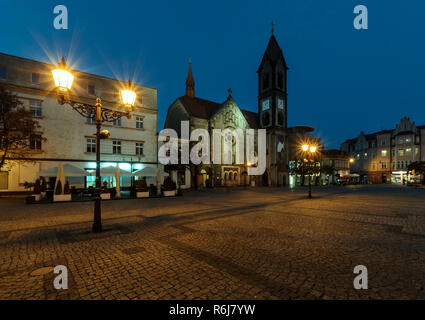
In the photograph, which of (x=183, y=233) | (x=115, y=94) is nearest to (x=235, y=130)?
(x=115, y=94)

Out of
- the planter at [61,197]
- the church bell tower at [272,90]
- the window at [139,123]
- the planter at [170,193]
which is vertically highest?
the church bell tower at [272,90]

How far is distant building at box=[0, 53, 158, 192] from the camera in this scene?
850 inches

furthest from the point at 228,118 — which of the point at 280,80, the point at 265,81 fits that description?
the point at 280,80

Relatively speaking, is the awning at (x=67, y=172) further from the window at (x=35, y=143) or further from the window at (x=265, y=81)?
the window at (x=265, y=81)

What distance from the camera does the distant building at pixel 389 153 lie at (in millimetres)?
53125

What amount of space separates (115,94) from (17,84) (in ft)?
31.9

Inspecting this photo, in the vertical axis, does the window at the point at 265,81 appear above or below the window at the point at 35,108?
above

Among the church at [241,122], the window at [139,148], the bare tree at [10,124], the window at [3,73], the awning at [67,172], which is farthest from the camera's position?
the church at [241,122]

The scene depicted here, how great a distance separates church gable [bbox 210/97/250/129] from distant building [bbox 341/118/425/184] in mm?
47988

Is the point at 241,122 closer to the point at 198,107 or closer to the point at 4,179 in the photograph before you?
the point at 198,107

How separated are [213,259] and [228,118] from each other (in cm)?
3461

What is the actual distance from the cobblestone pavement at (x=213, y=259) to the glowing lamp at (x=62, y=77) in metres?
5.00

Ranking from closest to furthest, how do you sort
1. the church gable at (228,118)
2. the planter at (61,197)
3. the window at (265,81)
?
the planter at (61,197), the church gable at (228,118), the window at (265,81)

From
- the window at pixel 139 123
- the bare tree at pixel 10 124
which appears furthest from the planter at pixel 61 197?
the window at pixel 139 123
